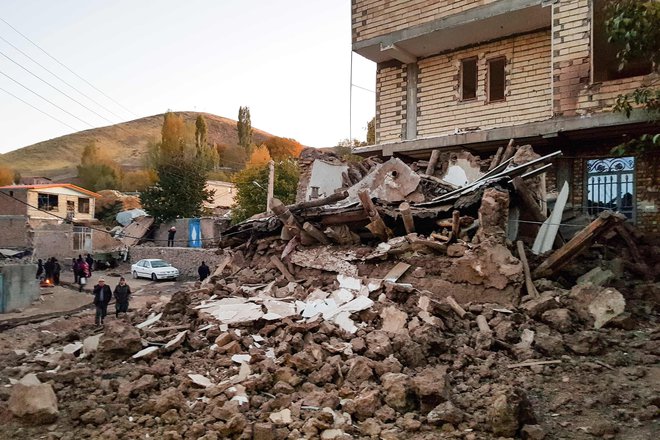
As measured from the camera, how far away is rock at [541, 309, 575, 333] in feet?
21.4

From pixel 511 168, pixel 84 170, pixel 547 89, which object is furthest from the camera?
pixel 84 170

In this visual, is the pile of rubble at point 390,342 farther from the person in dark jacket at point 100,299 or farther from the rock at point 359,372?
the person in dark jacket at point 100,299

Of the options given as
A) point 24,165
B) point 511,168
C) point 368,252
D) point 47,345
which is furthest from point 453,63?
point 24,165

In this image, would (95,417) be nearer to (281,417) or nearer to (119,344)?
(119,344)

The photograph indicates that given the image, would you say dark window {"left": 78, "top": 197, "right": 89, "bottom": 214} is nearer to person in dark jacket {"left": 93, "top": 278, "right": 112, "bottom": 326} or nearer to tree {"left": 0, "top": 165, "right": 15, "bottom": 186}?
tree {"left": 0, "top": 165, "right": 15, "bottom": 186}

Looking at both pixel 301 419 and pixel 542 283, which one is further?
pixel 542 283

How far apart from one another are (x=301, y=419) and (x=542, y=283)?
14.6 feet

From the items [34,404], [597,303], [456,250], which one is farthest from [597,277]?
[34,404]

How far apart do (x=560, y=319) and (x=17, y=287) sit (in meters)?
17.7

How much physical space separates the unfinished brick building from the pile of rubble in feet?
6.19

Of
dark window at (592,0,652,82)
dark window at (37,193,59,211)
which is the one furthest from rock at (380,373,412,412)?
dark window at (37,193,59,211)

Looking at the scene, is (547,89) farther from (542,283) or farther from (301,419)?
(301,419)

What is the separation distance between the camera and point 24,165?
105188 millimetres

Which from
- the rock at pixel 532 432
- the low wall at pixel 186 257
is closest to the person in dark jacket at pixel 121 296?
the rock at pixel 532 432
